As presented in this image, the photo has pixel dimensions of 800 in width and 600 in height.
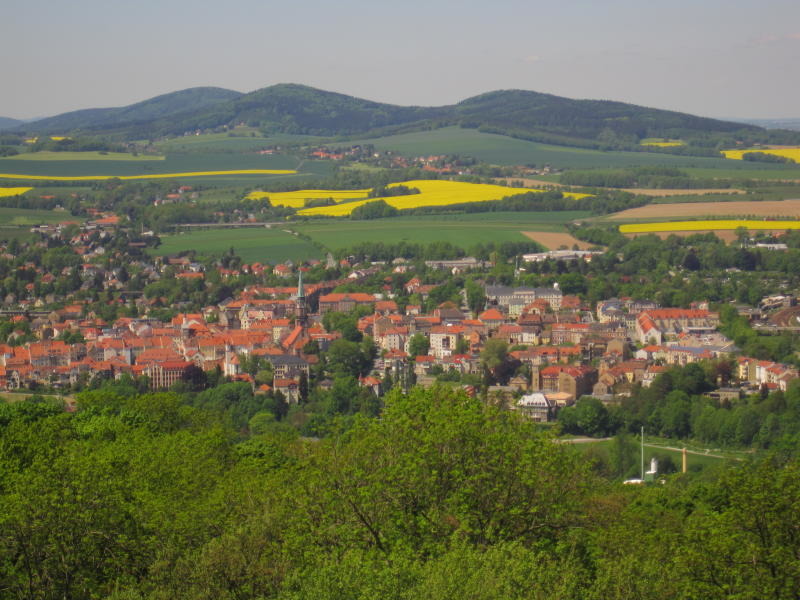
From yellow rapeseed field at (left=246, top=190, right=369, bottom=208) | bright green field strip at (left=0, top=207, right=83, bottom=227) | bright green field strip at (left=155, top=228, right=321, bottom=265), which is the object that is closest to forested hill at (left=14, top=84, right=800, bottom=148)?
yellow rapeseed field at (left=246, top=190, right=369, bottom=208)

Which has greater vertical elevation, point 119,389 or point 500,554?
point 500,554

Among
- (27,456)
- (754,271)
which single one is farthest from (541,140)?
(27,456)

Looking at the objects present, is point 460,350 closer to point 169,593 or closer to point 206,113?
→ point 169,593

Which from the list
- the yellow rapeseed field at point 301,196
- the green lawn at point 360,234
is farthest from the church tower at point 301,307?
the yellow rapeseed field at point 301,196

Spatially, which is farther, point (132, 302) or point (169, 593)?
point (132, 302)

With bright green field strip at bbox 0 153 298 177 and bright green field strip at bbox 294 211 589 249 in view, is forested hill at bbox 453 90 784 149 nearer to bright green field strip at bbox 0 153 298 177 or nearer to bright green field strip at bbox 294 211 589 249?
bright green field strip at bbox 0 153 298 177

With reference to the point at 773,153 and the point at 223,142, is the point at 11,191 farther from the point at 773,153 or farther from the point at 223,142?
the point at 773,153

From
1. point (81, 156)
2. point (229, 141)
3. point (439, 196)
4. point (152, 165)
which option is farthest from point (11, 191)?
point (229, 141)

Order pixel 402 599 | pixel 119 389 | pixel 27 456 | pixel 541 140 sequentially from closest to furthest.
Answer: pixel 402 599 → pixel 27 456 → pixel 119 389 → pixel 541 140
